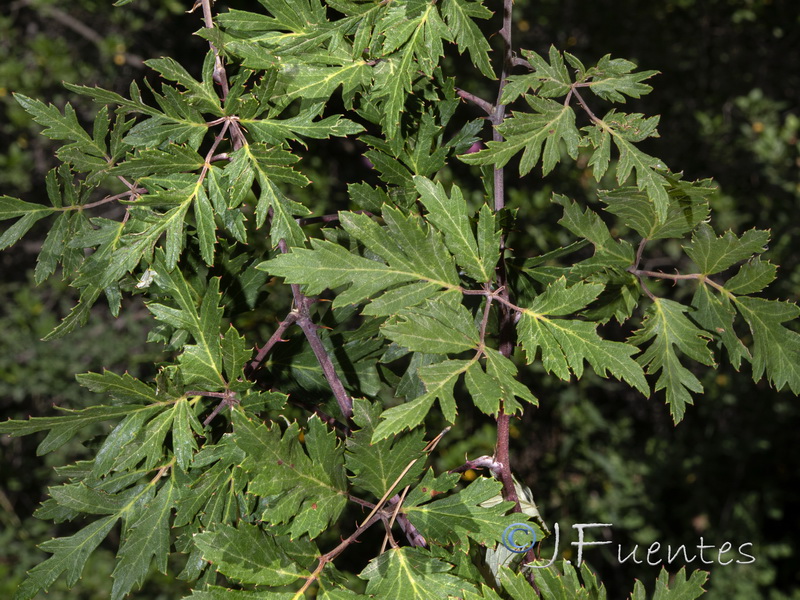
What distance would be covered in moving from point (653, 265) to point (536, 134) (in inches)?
93.1

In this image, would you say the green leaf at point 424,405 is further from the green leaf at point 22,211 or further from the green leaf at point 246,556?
the green leaf at point 22,211

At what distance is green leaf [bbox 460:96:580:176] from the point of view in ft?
2.91

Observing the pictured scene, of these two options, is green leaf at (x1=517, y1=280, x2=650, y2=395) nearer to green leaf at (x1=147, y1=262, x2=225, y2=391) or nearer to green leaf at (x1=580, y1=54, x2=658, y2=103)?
green leaf at (x1=580, y1=54, x2=658, y2=103)

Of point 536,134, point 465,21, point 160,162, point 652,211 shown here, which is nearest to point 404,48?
point 465,21

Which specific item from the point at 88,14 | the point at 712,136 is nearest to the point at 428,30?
the point at 712,136

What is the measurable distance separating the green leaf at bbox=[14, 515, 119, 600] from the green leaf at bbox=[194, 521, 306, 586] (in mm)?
208

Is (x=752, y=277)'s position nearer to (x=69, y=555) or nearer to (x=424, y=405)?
(x=424, y=405)

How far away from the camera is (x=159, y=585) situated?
116 inches

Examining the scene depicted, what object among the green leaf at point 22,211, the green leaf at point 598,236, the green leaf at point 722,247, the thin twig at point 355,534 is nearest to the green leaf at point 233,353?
the thin twig at point 355,534

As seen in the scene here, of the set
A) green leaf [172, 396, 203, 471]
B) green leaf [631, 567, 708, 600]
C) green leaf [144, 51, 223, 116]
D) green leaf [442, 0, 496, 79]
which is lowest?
green leaf [631, 567, 708, 600]

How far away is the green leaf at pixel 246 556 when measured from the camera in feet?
2.65

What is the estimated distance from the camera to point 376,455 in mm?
880

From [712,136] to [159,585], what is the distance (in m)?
2.77

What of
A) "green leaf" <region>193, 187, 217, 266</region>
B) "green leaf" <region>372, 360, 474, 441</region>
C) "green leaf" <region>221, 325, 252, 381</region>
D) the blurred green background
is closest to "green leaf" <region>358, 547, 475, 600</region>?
"green leaf" <region>372, 360, 474, 441</region>
